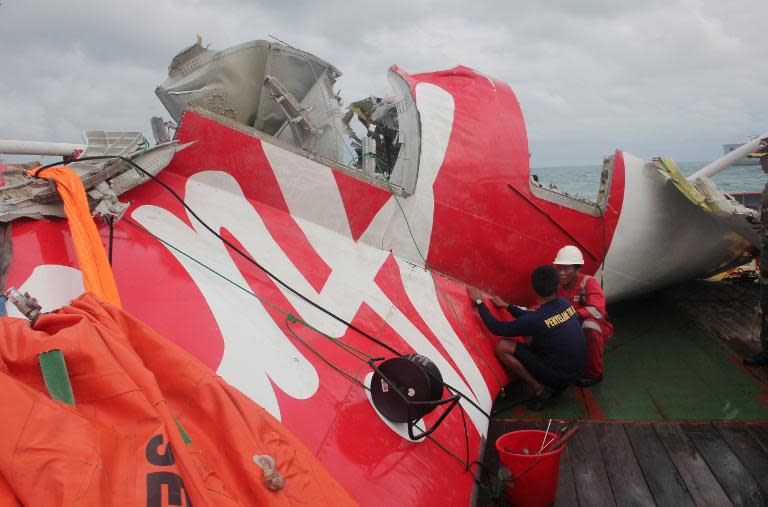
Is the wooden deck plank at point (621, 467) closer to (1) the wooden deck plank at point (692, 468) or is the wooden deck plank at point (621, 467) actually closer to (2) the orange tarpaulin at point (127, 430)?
(1) the wooden deck plank at point (692, 468)

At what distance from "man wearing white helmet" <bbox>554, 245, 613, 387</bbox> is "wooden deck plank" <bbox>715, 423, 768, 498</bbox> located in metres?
1.01

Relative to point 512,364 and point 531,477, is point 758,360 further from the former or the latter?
point 531,477

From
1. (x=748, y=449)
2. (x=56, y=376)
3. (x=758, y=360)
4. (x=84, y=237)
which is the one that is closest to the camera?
(x=56, y=376)

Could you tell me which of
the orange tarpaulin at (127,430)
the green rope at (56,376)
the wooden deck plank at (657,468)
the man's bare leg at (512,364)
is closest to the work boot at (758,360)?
the wooden deck plank at (657,468)

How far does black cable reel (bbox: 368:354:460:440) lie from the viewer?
2613 millimetres

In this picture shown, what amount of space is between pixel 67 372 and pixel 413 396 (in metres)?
1.64

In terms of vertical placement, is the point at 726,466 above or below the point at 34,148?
below

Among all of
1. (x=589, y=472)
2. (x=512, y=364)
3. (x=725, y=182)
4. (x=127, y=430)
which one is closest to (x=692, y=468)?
(x=589, y=472)

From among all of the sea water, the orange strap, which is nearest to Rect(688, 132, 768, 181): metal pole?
the sea water

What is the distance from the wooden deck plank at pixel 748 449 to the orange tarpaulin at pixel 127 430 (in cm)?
270

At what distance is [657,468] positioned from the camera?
3221 millimetres

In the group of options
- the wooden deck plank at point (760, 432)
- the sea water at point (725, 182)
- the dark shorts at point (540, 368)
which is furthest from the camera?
the sea water at point (725, 182)

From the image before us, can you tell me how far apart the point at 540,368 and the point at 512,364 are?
0.22 metres

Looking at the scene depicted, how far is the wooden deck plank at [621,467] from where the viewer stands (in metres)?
2.99
